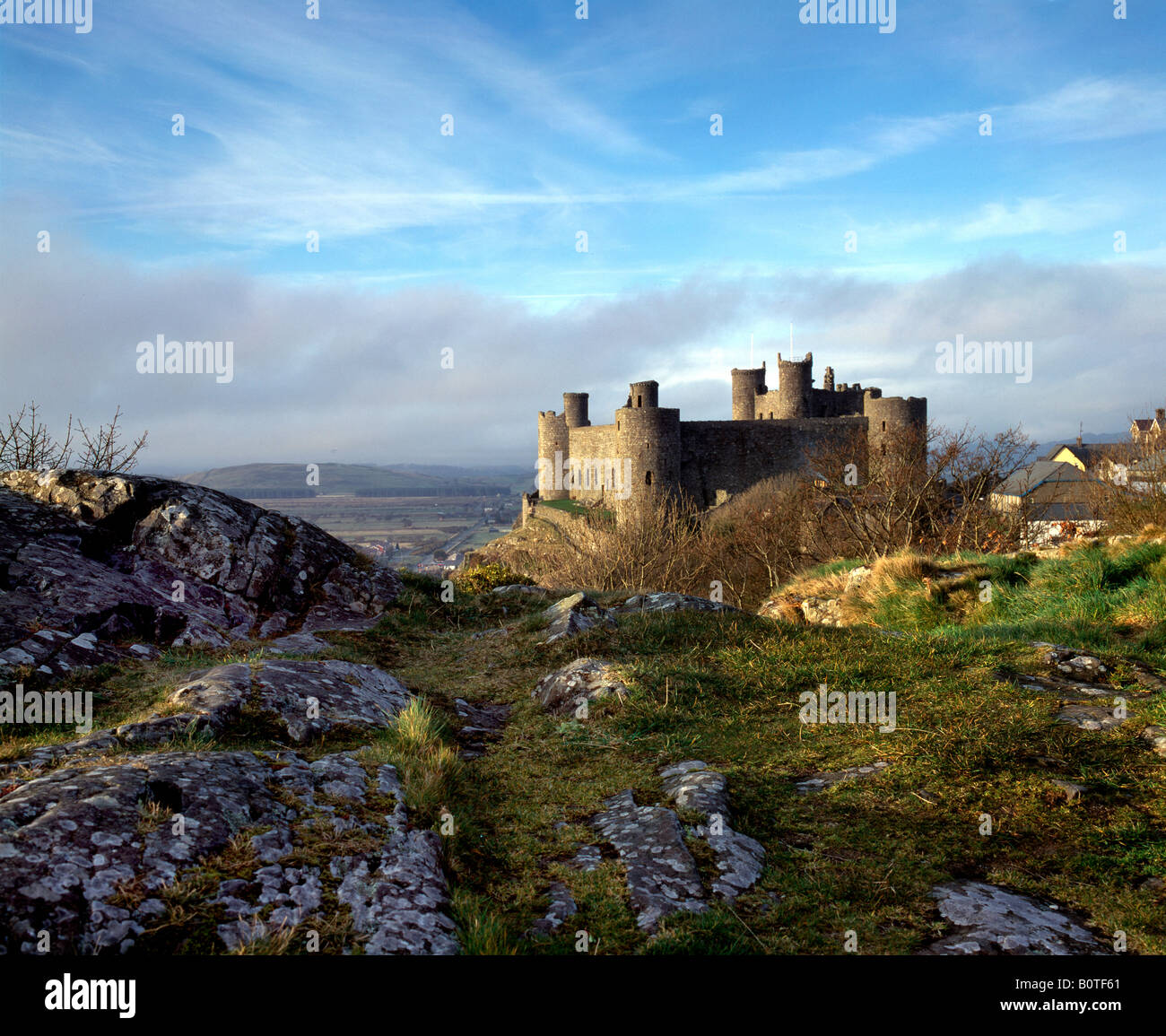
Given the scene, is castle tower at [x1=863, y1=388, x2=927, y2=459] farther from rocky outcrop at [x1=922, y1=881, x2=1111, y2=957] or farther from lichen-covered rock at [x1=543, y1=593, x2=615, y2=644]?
rocky outcrop at [x1=922, y1=881, x2=1111, y2=957]

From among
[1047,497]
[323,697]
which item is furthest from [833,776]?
[1047,497]

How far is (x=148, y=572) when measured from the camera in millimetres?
7672

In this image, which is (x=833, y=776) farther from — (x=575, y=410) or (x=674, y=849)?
(x=575, y=410)

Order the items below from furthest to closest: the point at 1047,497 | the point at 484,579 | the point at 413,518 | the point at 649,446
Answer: the point at 413,518, the point at 1047,497, the point at 649,446, the point at 484,579

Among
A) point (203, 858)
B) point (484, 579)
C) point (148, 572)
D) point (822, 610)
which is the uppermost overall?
point (148, 572)

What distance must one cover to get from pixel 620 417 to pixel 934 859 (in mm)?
45439

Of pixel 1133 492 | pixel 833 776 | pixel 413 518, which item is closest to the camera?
pixel 833 776

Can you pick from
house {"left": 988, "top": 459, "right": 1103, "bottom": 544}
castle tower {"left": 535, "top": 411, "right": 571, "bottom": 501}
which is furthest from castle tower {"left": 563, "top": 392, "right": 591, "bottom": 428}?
house {"left": 988, "top": 459, "right": 1103, "bottom": 544}

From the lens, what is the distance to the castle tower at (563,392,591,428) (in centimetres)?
5956

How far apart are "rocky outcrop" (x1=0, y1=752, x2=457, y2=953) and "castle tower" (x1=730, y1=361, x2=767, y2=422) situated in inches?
2365

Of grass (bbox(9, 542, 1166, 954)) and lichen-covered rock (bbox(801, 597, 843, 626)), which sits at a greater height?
grass (bbox(9, 542, 1166, 954))

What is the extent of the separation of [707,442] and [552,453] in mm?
14320

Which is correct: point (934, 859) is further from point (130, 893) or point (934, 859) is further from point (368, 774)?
point (130, 893)
